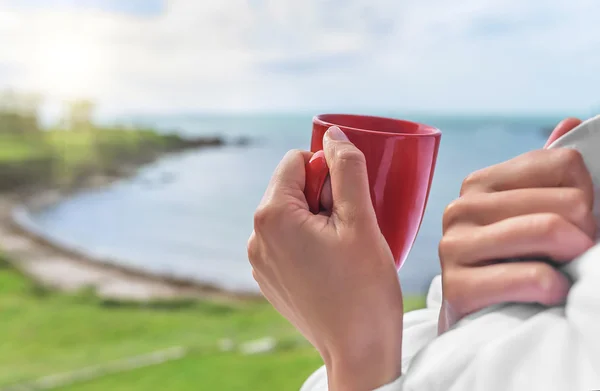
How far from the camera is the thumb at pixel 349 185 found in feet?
1.32

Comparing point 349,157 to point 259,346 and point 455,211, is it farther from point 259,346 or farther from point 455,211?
point 259,346

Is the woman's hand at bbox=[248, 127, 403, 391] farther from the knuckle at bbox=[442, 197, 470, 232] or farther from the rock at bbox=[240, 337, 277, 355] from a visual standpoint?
the rock at bbox=[240, 337, 277, 355]

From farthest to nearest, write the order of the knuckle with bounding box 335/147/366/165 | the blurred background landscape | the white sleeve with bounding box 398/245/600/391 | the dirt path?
the dirt path
the blurred background landscape
the knuckle with bounding box 335/147/366/165
the white sleeve with bounding box 398/245/600/391

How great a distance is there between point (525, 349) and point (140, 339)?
2654 mm

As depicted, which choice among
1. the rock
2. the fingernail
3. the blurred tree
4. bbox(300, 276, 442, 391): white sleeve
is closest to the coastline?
the blurred tree

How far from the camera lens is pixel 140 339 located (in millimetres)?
2754

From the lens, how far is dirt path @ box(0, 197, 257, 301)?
9.88 ft

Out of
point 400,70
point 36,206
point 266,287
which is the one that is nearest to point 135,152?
point 36,206

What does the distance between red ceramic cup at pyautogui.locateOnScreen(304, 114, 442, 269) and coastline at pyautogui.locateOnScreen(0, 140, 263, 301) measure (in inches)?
103

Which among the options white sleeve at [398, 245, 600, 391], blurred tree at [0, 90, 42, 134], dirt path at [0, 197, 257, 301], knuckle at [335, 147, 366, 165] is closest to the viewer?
white sleeve at [398, 245, 600, 391]

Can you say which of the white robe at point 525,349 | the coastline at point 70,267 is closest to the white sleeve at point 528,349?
the white robe at point 525,349

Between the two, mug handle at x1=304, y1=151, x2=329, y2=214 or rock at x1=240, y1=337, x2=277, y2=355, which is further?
rock at x1=240, y1=337, x2=277, y2=355

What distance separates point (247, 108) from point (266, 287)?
256 centimetres

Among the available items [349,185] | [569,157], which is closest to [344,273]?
[349,185]
